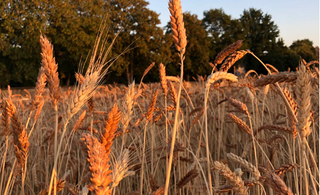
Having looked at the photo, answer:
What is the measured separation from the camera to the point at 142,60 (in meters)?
33.7

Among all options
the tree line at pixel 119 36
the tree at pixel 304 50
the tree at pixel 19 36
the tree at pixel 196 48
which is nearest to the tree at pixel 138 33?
the tree line at pixel 119 36

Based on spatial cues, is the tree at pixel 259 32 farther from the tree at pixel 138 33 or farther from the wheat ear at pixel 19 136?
the wheat ear at pixel 19 136

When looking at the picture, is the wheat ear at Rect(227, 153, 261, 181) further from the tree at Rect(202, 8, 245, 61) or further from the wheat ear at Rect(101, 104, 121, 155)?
the tree at Rect(202, 8, 245, 61)

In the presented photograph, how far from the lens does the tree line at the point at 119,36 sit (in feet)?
81.3

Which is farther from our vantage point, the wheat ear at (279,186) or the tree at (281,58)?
the tree at (281,58)

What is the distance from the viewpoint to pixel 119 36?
31844 millimetres

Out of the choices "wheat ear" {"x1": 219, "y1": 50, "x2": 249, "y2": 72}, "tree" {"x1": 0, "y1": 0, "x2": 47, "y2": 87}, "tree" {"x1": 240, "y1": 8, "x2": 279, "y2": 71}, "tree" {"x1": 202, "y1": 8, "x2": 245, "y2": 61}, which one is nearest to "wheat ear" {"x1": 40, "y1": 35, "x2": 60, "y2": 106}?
"wheat ear" {"x1": 219, "y1": 50, "x2": 249, "y2": 72}

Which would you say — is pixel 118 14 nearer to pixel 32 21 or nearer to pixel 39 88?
pixel 32 21

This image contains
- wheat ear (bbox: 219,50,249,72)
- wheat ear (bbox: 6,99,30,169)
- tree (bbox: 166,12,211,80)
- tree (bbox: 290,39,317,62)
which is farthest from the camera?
tree (bbox: 290,39,317,62)

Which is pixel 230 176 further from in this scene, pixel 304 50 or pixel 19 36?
pixel 304 50

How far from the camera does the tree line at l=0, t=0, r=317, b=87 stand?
24766mm

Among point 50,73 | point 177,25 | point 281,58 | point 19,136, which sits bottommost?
point 19,136

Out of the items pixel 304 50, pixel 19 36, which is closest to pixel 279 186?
pixel 19 36

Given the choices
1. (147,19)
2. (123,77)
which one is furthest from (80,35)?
(123,77)
